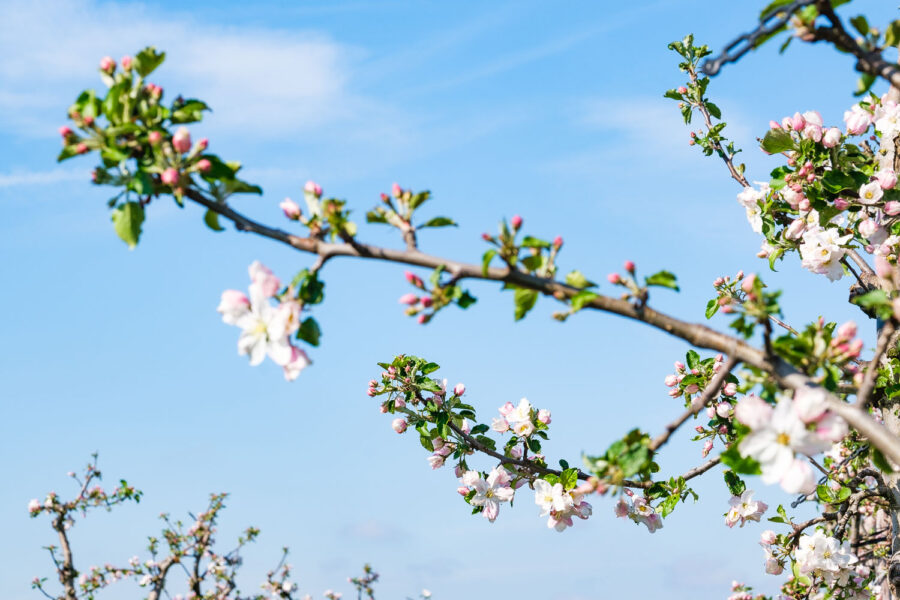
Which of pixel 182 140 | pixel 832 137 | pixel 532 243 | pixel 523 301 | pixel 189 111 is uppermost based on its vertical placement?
pixel 832 137

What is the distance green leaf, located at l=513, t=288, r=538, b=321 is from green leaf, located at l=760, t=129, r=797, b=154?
2.46m

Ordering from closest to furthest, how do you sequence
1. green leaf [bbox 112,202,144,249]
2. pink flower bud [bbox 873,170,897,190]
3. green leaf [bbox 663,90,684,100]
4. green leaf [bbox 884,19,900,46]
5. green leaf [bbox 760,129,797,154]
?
1. green leaf [bbox 112,202,144,249]
2. green leaf [bbox 884,19,900,46]
3. pink flower bud [bbox 873,170,897,190]
4. green leaf [bbox 760,129,797,154]
5. green leaf [bbox 663,90,684,100]

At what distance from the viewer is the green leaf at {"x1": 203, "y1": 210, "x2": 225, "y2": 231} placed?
7.86 feet

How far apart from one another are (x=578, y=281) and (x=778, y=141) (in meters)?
2.44

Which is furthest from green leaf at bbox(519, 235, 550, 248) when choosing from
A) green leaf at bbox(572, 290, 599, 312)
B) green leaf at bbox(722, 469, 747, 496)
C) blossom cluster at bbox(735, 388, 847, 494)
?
green leaf at bbox(722, 469, 747, 496)

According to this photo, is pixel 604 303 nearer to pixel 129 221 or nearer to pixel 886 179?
pixel 129 221

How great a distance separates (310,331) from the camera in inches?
89.8

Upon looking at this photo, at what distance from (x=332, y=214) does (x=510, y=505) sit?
2707mm

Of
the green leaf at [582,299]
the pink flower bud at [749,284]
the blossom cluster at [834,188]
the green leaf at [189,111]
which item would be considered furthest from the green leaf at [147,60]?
the blossom cluster at [834,188]

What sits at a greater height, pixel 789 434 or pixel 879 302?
pixel 879 302

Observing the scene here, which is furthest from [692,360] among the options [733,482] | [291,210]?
[291,210]

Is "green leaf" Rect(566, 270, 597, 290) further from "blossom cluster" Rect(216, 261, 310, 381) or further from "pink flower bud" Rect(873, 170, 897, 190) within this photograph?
"pink flower bud" Rect(873, 170, 897, 190)

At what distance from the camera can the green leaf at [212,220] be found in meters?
2.39

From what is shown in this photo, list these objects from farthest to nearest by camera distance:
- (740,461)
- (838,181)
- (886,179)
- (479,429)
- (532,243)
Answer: (479,429) → (838,181) → (886,179) → (532,243) → (740,461)
